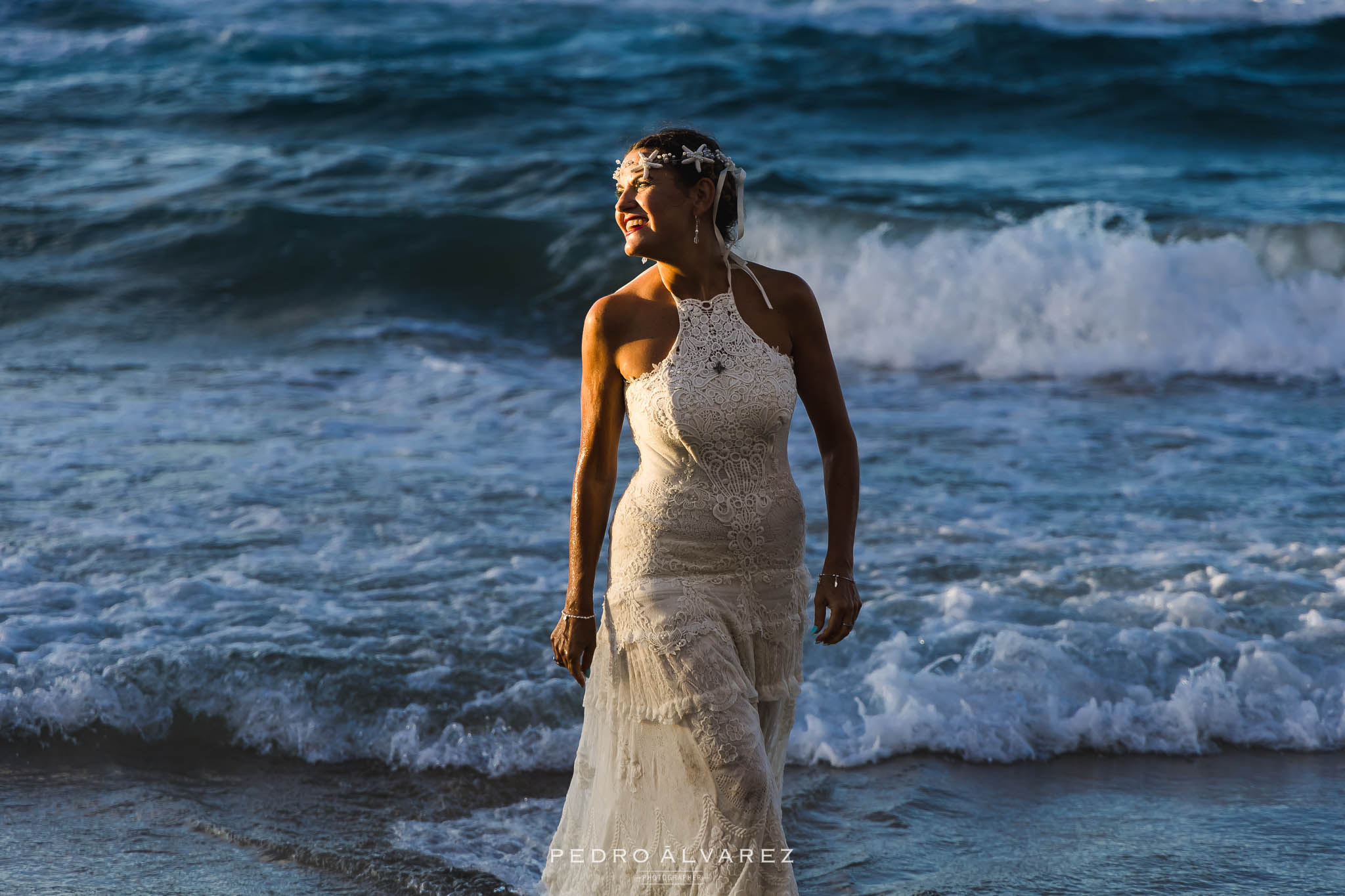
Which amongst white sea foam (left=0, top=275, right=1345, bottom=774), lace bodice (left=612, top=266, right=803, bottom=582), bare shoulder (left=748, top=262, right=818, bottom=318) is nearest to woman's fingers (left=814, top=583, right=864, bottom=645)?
lace bodice (left=612, top=266, right=803, bottom=582)

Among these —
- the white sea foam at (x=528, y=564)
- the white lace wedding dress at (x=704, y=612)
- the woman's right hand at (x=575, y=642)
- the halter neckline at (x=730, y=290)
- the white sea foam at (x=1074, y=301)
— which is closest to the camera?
the white lace wedding dress at (x=704, y=612)

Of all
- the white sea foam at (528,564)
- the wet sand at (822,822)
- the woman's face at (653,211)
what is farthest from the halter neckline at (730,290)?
the white sea foam at (528,564)

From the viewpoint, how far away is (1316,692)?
5379mm

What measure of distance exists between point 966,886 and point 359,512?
4304 mm

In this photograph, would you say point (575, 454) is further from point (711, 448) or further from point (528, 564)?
point (711, 448)

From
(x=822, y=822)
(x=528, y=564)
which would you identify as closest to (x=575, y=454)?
(x=528, y=564)

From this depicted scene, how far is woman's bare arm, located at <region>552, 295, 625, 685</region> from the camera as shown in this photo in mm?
3129

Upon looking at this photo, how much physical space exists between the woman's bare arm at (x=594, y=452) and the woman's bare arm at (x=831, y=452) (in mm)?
424

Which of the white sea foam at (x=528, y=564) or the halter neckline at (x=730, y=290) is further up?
the halter neckline at (x=730, y=290)

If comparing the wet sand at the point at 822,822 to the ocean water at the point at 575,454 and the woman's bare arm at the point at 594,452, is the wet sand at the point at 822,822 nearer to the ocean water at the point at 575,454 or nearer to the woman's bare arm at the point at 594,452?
the ocean water at the point at 575,454

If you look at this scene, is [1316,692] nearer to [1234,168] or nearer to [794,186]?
[794,186]

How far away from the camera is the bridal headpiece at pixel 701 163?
10.1ft

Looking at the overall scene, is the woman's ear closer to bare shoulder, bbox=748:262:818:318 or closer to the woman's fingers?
bare shoulder, bbox=748:262:818:318

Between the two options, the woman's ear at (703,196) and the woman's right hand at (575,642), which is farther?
the woman's right hand at (575,642)
